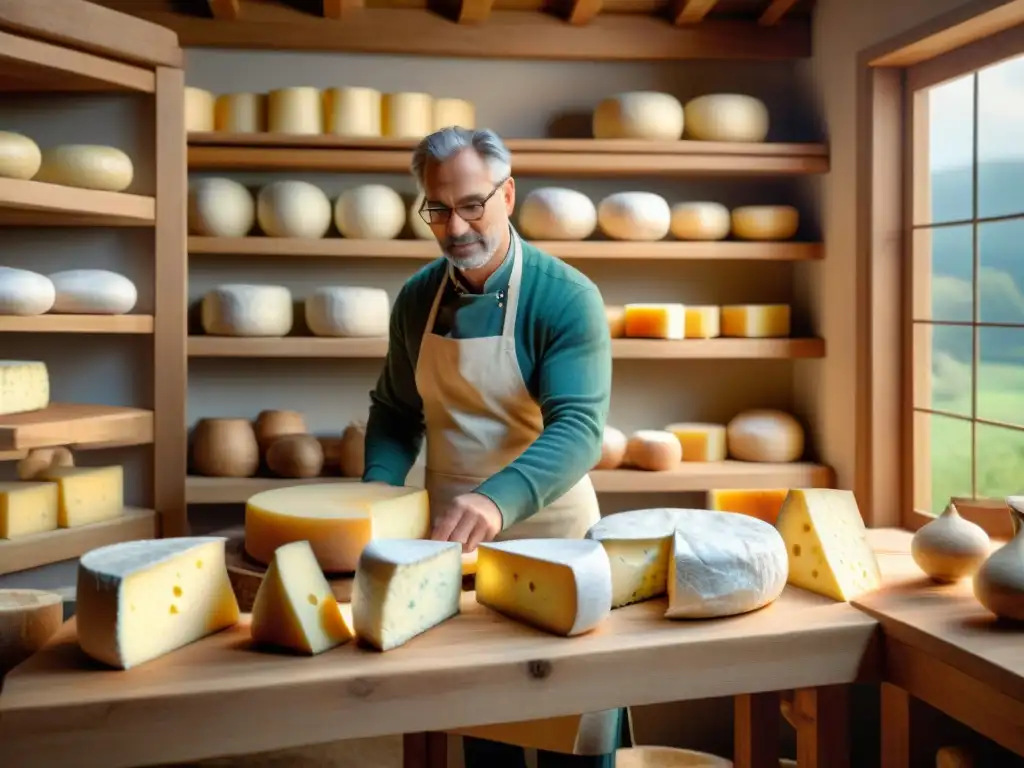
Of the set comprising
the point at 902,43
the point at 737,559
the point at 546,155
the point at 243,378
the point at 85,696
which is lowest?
the point at 85,696

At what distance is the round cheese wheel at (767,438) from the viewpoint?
3.44 meters

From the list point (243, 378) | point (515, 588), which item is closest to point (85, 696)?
point (515, 588)

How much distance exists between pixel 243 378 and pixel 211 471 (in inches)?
16.4

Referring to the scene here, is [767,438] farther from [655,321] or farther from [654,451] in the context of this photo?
[655,321]

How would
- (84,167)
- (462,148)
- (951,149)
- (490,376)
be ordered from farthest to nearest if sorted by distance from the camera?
(951,149) < (84,167) < (490,376) < (462,148)

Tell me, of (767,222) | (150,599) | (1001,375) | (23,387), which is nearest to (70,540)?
(23,387)

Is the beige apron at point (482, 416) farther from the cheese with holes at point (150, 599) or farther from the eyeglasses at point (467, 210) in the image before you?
the cheese with holes at point (150, 599)

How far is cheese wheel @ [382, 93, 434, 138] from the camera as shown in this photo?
3.29m

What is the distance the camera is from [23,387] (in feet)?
8.28

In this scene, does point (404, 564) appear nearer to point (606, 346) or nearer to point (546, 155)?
point (606, 346)

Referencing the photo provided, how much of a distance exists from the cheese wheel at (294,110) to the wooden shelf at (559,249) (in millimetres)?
351

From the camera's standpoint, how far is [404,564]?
1441 mm

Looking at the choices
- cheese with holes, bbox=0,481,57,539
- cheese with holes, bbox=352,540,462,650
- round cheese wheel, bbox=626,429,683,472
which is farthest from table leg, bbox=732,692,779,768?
cheese with holes, bbox=0,481,57,539

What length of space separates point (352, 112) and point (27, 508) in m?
1.54
